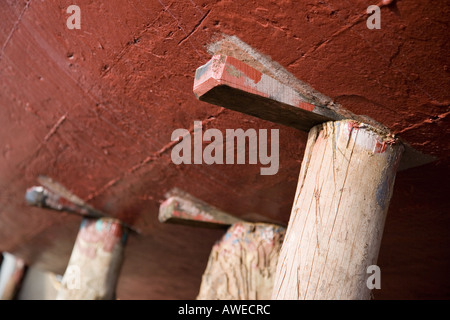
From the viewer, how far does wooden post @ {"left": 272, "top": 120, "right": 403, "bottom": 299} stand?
2014mm

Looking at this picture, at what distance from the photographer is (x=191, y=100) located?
2621 mm

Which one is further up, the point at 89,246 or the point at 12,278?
the point at 12,278

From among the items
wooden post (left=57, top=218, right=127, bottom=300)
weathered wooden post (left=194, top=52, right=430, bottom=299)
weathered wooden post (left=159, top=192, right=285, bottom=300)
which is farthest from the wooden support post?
weathered wooden post (left=194, top=52, right=430, bottom=299)

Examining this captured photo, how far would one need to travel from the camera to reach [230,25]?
2053 mm

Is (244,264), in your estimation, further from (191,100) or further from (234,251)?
(191,100)

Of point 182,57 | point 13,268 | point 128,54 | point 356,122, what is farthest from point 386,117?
point 13,268

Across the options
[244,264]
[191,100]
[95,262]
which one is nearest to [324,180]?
[191,100]

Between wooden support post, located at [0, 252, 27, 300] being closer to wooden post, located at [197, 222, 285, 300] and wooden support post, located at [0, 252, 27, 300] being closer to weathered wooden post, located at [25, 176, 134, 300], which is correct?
weathered wooden post, located at [25, 176, 134, 300]

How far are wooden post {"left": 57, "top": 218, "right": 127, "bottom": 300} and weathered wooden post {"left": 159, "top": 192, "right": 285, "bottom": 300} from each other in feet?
3.68

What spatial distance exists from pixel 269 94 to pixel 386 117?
56 centimetres

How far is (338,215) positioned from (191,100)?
102 centimetres

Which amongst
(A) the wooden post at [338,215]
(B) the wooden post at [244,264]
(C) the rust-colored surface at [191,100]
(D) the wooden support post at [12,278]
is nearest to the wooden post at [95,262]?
(C) the rust-colored surface at [191,100]

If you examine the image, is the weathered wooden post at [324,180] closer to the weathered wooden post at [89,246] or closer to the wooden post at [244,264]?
the wooden post at [244,264]

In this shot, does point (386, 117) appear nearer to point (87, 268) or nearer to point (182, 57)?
point (182, 57)
